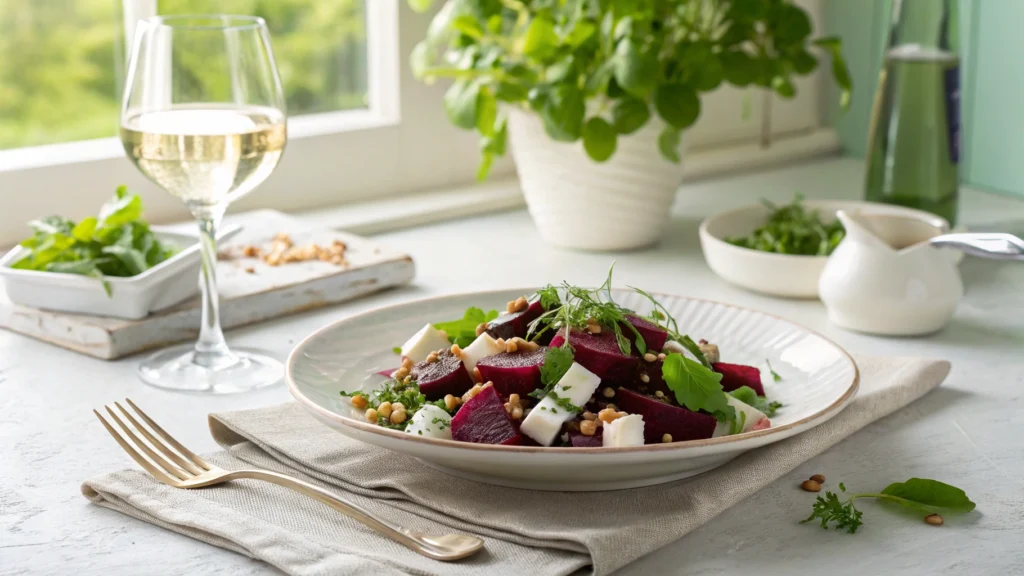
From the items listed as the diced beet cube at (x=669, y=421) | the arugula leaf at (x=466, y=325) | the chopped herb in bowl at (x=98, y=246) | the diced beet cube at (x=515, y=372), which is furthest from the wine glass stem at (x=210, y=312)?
the diced beet cube at (x=669, y=421)

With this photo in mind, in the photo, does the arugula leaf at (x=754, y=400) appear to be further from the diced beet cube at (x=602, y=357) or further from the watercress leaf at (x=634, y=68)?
the watercress leaf at (x=634, y=68)

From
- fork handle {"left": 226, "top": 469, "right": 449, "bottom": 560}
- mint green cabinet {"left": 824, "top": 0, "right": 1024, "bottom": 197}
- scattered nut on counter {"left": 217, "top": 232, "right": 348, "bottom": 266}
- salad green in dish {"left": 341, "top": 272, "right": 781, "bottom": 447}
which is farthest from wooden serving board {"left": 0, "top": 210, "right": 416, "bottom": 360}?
mint green cabinet {"left": 824, "top": 0, "right": 1024, "bottom": 197}

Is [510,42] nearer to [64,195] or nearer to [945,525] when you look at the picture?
[64,195]

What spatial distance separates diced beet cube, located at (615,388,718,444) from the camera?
0.80 metres

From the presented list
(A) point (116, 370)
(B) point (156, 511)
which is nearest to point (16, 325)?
(A) point (116, 370)

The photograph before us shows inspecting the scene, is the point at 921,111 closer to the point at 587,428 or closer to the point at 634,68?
the point at 634,68

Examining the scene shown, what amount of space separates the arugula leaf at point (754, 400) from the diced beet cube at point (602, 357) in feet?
0.33

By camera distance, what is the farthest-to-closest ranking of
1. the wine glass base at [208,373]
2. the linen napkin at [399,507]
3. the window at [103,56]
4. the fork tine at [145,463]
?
1. the window at [103,56]
2. the wine glass base at [208,373]
3. the fork tine at [145,463]
4. the linen napkin at [399,507]

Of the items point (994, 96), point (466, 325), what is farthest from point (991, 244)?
point (994, 96)

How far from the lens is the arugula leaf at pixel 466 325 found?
3.22 feet

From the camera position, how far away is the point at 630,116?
1.37 metres

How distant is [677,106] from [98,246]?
655 millimetres

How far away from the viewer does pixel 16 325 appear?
1.20 m

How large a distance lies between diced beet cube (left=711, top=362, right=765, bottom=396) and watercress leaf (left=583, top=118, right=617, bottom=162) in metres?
0.50
